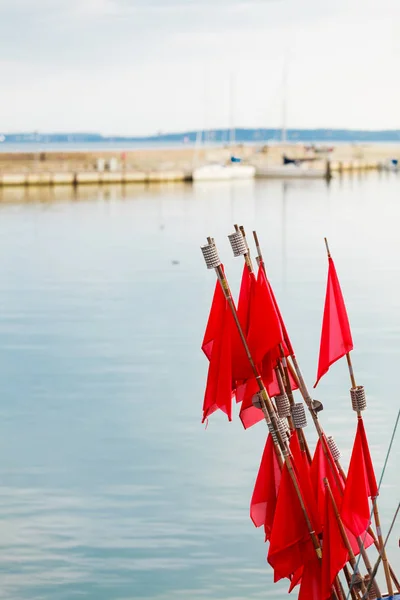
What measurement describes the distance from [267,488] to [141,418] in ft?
33.3

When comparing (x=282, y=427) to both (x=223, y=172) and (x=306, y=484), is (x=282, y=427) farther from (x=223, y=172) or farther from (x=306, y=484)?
(x=223, y=172)

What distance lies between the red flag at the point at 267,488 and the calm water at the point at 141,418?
3.44 m

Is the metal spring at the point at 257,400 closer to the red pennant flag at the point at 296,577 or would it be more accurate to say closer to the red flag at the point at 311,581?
the red flag at the point at 311,581

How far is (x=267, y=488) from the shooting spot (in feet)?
23.6

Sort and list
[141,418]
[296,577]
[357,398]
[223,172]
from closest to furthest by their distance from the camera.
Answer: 1. [357,398]
2. [296,577]
3. [141,418]
4. [223,172]

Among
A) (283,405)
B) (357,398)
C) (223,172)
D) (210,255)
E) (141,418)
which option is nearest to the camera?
(210,255)

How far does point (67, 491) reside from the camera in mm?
13656

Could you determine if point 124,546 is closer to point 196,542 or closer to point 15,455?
point 196,542

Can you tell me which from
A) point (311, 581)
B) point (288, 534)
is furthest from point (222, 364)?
point (311, 581)

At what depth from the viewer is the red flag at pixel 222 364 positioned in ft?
22.7

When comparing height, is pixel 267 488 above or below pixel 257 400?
below

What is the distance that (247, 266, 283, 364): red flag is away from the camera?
691cm

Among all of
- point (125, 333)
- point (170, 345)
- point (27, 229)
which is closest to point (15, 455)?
point (170, 345)

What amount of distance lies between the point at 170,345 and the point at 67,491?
981 cm
